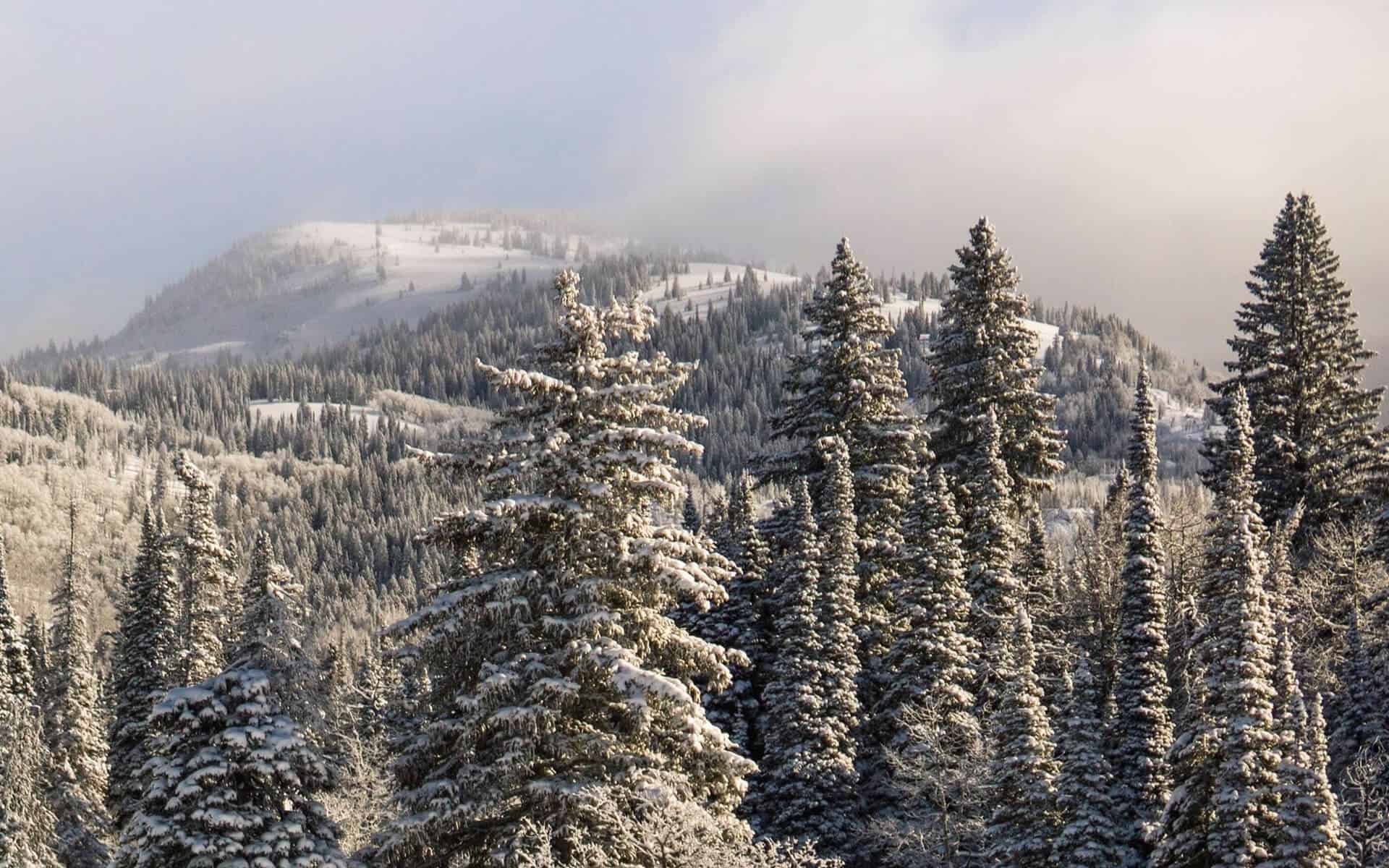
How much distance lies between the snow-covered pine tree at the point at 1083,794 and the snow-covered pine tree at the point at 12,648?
46.6m

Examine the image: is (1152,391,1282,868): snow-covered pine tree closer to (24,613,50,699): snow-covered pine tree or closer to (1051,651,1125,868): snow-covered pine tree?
(1051,651,1125,868): snow-covered pine tree

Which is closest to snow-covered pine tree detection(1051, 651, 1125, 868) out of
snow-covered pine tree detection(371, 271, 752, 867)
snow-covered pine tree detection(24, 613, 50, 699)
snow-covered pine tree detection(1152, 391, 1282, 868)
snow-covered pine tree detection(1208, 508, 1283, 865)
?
snow-covered pine tree detection(1152, 391, 1282, 868)

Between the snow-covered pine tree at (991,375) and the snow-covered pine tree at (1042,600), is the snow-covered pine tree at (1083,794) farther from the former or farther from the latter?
the snow-covered pine tree at (991,375)

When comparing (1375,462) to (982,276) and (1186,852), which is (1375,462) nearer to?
(982,276)

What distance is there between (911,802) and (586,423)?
24974 mm

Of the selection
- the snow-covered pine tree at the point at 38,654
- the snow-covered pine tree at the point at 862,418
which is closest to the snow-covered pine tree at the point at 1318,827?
the snow-covered pine tree at the point at 862,418

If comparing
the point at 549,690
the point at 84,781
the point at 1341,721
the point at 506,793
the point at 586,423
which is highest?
the point at 586,423

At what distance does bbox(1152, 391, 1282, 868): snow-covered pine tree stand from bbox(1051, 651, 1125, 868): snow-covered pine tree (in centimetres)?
364

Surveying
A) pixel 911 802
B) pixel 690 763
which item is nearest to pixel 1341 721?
pixel 911 802

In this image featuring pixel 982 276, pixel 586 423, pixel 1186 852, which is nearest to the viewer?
pixel 586 423

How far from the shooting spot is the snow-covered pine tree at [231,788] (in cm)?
2627

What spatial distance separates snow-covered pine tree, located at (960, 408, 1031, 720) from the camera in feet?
150

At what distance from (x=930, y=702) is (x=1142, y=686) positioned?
6739 millimetres

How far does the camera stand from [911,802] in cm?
4494
